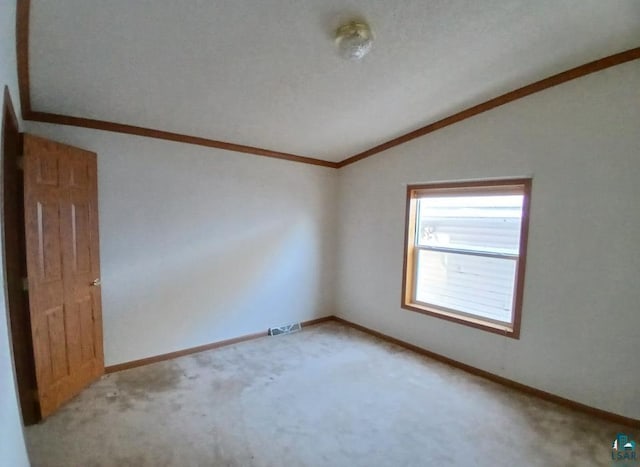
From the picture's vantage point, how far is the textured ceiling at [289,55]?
179 centimetres

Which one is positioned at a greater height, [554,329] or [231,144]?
[231,144]

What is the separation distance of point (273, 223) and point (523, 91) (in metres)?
2.95

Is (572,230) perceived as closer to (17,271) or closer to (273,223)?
(273,223)

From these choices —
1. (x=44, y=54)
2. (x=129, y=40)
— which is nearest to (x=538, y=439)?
(x=129, y=40)

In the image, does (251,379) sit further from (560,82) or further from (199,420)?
(560,82)

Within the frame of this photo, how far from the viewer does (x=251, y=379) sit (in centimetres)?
296

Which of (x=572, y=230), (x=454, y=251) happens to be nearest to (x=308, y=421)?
(x=454, y=251)

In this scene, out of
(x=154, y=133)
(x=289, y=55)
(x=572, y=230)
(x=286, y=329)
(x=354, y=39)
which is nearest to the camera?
(x=354, y=39)

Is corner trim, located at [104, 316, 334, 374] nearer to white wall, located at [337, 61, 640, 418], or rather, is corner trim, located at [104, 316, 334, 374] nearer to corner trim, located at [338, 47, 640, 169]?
white wall, located at [337, 61, 640, 418]

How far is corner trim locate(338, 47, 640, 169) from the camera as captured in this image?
237 centimetres

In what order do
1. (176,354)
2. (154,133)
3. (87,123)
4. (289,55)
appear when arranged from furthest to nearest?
(176,354) → (154,133) → (87,123) → (289,55)

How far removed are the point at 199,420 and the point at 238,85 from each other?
2581 millimetres

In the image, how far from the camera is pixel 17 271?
217 centimetres

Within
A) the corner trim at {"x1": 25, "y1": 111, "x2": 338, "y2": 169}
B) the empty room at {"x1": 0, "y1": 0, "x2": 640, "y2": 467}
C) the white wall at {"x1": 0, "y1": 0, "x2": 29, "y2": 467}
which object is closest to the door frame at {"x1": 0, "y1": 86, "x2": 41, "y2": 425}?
the empty room at {"x1": 0, "y1": 0, "x2": 640, "y2": 467}
